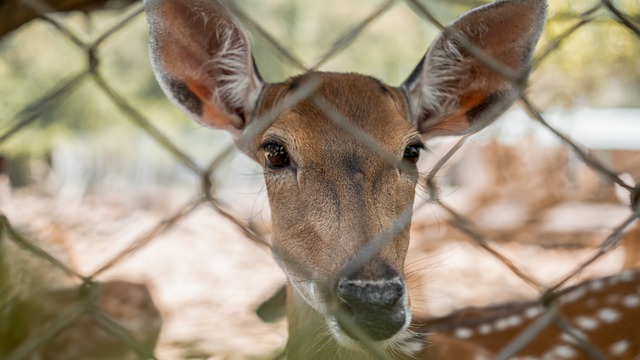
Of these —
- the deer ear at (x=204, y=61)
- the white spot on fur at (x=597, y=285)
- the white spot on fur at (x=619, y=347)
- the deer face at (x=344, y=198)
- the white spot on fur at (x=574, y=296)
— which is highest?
the white spot on fur at (x=597, y=285)

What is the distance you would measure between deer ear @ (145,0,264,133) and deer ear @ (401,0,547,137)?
1.58 feet

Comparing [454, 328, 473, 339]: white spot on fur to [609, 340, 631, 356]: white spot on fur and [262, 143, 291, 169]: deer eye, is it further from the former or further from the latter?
[262, 143, 291, 169]: deer eye

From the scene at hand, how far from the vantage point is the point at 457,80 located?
2.06 metres

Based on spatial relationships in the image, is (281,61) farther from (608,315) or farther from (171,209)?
(171,209)

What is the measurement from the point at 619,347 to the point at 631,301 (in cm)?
32

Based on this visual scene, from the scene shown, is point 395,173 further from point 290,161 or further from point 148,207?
point 148,207

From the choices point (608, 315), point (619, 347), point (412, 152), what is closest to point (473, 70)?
point (412, 152)

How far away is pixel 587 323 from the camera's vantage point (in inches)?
112

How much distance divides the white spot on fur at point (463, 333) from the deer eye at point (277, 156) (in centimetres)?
145

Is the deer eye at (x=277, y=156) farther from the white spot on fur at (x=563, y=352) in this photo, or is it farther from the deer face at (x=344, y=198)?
the white spot on fur at (x=563, y=352)

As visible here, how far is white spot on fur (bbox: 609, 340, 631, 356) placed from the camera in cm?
258

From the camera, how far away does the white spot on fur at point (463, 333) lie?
9.79 feet

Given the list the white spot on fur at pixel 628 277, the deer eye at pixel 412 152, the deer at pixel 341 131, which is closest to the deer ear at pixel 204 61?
the deer at pixel 341 131

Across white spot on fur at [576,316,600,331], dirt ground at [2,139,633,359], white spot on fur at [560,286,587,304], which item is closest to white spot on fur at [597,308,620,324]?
white spot on fur at [576,316,600,331]
